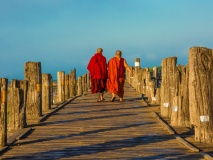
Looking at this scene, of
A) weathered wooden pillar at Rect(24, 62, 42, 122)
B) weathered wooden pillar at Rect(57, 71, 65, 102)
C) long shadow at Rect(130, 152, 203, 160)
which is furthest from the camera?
weathered wooden pillar at Rect(57, 71, 65, 102)

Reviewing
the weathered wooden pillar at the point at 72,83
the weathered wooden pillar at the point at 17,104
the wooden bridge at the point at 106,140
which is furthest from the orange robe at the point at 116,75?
the weathered wooden pillar at the point at 17,104

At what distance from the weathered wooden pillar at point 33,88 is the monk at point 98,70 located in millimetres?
5127

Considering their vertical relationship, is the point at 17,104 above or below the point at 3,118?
above

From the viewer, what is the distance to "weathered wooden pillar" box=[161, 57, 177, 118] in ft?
40.1

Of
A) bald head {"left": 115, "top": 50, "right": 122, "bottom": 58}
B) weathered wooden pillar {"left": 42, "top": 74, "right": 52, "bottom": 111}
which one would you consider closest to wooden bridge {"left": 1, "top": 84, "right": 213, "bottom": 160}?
weathered wooden pillar {"left": 42, "top": 74, "right": 52, "bottom": 111}

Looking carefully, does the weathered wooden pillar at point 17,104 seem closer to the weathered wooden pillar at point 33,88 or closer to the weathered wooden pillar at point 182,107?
the weathered wooden pillar at point 33,88

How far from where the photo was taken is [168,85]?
40.9ft

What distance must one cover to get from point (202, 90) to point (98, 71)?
945cm

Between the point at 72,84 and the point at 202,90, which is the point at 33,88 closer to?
the point at 202,90

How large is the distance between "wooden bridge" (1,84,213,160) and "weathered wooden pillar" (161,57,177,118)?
1.25ft

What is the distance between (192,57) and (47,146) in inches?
103

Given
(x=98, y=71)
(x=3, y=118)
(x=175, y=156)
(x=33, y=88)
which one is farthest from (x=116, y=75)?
(x=175, y=156)

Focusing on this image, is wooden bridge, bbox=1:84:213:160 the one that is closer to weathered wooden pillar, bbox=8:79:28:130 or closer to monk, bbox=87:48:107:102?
weathered wooden pillar, bbox=8:79:28:130

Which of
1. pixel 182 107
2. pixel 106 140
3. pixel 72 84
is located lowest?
pixel 106 140
